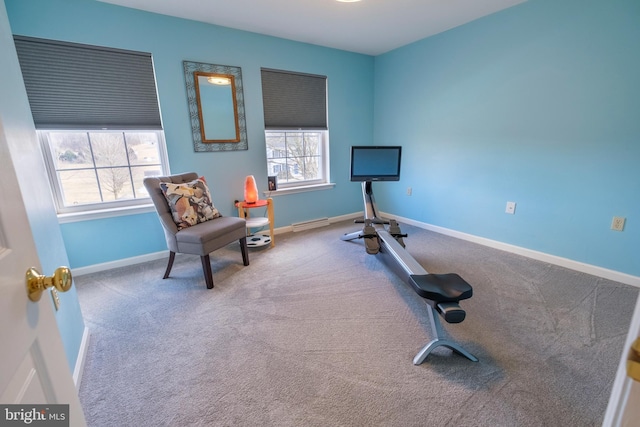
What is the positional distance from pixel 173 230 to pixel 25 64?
172 cm

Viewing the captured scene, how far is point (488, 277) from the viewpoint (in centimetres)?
244

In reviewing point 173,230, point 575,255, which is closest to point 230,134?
point 173,230

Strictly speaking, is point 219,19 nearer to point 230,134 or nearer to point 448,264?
point 230,134

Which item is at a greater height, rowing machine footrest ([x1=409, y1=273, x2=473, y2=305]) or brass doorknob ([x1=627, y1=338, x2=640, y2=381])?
brass doorknob ([x1=627, y1=338, x2=640, y2=381])

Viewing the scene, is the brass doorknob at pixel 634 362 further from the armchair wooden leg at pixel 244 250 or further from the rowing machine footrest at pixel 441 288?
the armchair wooden leg at pixel 244 250

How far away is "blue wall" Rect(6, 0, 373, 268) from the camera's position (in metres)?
2.34

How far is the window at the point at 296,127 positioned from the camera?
343cm

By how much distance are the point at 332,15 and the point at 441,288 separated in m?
2.71

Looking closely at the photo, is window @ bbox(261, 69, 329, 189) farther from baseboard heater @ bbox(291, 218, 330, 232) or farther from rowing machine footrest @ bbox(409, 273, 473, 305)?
rowing machine footrest @ bbox(409, 273, 473, 305)

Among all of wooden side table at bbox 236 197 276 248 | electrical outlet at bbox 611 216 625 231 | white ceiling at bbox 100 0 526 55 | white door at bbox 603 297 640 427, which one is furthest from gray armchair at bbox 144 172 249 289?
electrical outlet at bbox 611 216 625 231

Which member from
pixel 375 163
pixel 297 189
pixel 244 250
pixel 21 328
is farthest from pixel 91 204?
pixel 375 163

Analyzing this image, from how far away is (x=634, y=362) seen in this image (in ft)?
1.37

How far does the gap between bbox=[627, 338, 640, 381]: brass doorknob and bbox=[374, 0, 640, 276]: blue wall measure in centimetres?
269

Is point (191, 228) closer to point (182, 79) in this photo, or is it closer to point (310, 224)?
point (182, 79)
